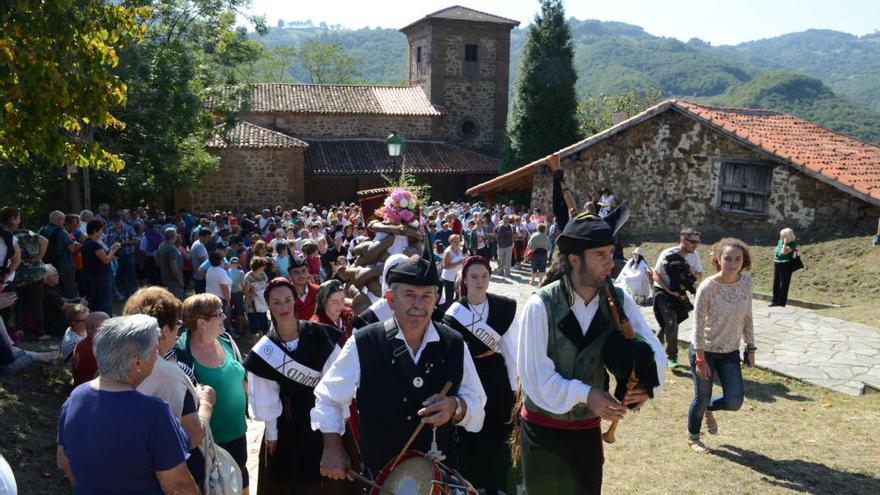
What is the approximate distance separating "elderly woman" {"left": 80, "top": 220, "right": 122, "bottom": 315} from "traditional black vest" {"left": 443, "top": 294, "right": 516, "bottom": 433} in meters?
6.63

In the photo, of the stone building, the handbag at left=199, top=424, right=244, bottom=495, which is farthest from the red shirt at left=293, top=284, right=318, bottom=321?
the stone building

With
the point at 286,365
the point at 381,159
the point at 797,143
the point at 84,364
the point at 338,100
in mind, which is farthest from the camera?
the point at 338,100

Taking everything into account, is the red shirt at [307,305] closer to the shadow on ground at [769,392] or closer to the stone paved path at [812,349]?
the stone paved path at [812,349]

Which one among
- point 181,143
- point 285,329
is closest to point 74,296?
point 285,329

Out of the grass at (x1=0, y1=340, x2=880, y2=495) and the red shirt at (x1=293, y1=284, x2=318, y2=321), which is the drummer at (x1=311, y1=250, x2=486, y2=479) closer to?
the grass at (x1=0, y1=340, x2=880, y2=495)

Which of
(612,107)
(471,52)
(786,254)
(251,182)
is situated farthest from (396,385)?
(612,107)

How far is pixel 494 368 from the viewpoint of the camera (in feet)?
15.9

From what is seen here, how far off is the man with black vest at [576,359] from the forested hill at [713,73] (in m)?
54.5

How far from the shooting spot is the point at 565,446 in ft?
11.6

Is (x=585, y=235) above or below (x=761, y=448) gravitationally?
above

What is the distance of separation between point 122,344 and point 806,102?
266 ft

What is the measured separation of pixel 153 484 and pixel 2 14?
5.17m

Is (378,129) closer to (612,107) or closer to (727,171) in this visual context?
(727,171)

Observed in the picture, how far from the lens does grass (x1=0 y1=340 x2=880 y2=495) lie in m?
5.34
